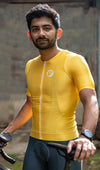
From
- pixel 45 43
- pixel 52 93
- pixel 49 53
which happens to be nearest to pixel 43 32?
pixel 45 43

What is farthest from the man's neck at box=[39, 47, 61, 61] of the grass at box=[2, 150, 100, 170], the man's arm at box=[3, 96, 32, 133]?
the grass at box=[2, 150, 100, 170]

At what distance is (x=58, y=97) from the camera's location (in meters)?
2.34

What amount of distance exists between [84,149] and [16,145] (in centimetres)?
508

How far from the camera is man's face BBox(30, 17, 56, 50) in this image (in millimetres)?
2307

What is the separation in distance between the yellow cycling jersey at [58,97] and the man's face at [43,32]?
16 centimetres

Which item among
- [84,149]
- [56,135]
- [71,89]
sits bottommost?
[56,135]

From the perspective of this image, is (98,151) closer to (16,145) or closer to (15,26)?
(16,145)

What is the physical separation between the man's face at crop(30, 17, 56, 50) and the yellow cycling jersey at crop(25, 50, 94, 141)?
0.16 metres

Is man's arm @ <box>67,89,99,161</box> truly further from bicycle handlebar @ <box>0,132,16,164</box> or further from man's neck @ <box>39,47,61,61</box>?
bicycle handlebar @ <box>0,132,16,164</box>

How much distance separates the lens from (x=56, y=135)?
2324 millimetres

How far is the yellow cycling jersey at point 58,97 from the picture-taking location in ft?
7.55

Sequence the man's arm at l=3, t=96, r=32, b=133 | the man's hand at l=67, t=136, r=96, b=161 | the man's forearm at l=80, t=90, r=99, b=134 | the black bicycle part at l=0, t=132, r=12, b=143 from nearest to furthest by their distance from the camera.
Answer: the man's hand at l=67, t=136, r=96, b=161 < the man's forearm at l=80, t=90, r=99, b=134 < the black bicycle part at l=0, t=132, r=12, b=143 < the man's arm at l=3, t=96, r=32, b=133

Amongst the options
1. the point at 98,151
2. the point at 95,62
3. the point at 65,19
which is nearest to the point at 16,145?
the point at 98,151

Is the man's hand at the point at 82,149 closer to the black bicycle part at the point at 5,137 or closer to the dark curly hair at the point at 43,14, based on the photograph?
the black bicycle part at the point at 5,137
